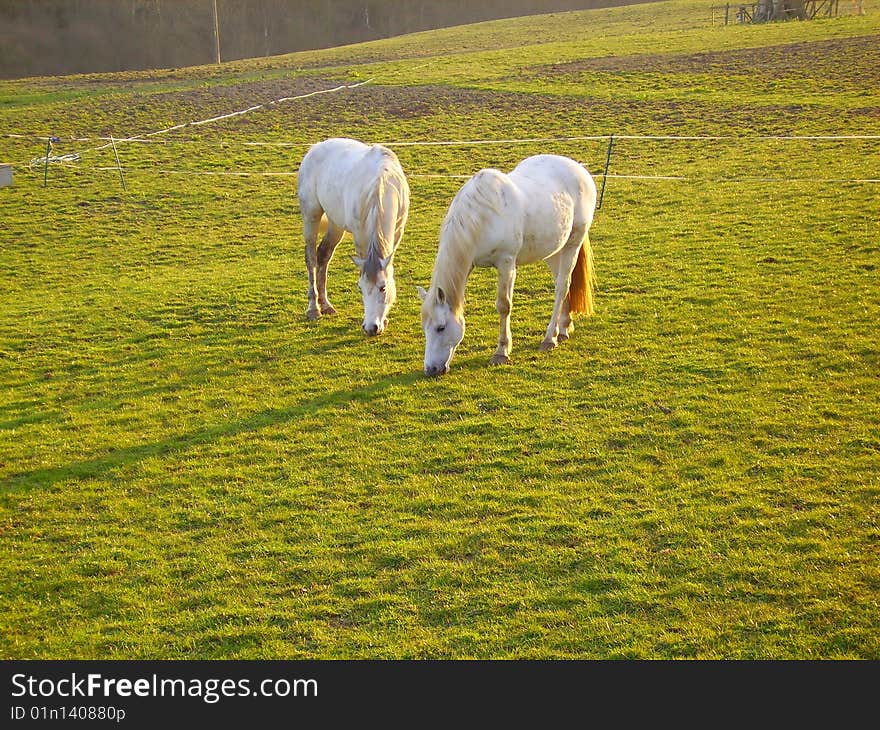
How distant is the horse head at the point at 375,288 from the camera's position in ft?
27.6

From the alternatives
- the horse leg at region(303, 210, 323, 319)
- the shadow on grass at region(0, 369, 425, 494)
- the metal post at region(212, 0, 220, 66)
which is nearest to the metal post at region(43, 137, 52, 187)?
the horse leg at region(303, 210, 323, 319)

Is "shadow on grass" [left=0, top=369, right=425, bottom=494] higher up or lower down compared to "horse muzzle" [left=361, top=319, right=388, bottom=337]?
lower down

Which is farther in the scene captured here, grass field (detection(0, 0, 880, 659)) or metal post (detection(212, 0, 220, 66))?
metal post (detection(212, 0, 220, 66))

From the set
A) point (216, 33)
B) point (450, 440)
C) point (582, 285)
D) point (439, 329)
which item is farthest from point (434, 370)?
point (216, 33)

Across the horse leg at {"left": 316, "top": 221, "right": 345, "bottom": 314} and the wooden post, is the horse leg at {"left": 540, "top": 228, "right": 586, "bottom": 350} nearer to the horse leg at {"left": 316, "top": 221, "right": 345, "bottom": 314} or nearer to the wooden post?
the horse leg at {"left": 316, "top": 221, "right": 345, "bottom": 314}

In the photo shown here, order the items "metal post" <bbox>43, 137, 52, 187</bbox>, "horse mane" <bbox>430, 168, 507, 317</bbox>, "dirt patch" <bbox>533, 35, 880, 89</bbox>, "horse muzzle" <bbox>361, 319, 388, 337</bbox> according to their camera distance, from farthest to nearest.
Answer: "dirt patch" <bbox>533, 35, 880, 89</bbox>, "metal post" <bbox>43, 137, 52, 187</bbox>, "horse muzzle" <bbox>361, 319, 388, 337</bbox>, "horse mane" <bbox>430, 168, 507, 317</bbox>

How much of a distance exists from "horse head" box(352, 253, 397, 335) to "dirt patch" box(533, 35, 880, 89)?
19.5 metres

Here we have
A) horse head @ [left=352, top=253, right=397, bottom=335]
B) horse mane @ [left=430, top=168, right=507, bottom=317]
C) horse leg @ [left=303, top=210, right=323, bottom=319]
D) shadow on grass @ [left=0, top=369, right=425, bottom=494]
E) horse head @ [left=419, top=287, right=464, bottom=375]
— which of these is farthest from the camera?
horse leg @ [left=303, top=210, right=323, bottom=319]

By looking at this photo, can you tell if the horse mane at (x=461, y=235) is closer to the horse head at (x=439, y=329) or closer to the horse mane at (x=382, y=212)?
the horse head at (x=439, y=329)

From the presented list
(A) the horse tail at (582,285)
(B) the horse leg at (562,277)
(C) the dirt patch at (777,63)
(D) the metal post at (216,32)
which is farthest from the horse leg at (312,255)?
(D) the metal post at (216,32)

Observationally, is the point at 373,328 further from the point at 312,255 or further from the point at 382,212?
the point at 312,255

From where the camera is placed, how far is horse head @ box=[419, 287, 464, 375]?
7648mm

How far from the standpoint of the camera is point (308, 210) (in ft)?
32.9

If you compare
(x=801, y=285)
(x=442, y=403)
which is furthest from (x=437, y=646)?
(x=801, y=285)
